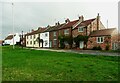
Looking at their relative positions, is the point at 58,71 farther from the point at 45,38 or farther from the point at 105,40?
the point at 45,38

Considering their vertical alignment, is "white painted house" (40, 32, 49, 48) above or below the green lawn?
above

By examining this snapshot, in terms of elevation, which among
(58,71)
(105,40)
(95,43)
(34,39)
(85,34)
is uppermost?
(85,34)

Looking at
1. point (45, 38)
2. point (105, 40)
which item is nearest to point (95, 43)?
point (105, 40)

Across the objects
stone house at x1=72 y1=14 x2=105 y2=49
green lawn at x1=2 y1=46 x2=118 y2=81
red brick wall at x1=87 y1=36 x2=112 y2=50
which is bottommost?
green lawn at x1=2 y1=46 x2=118 y2=81

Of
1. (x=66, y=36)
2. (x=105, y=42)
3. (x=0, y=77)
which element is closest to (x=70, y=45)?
(x=66, y=36)

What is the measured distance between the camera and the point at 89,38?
52125 millimetres

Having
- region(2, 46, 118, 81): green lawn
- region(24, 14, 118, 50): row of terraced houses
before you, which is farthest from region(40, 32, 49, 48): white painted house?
region(2, 46, 118, 81): green lawn

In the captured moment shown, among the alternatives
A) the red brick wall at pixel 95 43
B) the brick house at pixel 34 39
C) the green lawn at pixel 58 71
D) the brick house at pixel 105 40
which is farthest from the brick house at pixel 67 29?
the green lawn at pixel 58 71

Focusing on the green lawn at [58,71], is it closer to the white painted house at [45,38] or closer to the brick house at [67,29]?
the brick house at [67,29]

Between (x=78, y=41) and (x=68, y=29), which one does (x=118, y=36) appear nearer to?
(x=78, y=41)

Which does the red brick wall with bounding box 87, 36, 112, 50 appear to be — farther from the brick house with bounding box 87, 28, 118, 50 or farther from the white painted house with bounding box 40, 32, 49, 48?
the white painted house with bounding box 40, 32, 49, 48

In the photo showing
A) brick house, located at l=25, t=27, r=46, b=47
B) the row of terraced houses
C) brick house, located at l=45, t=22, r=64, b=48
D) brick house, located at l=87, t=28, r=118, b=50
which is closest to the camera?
brick house, located at l=87, t=28, r=118, b=50

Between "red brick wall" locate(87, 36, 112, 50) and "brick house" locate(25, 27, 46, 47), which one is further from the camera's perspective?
"brick house" locate(25, 27, 46, 47)

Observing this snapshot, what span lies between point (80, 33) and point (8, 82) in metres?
48.3
